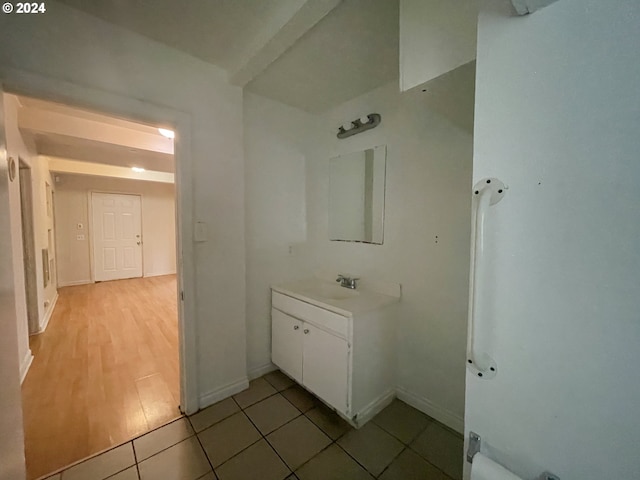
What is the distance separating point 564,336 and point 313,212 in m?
2.04

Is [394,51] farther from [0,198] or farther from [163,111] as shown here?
[0,198]

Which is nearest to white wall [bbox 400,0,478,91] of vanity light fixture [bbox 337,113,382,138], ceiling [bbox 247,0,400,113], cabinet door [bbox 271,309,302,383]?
ceiling [bbox 247,0,400,113]

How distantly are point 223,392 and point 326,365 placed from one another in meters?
0.85

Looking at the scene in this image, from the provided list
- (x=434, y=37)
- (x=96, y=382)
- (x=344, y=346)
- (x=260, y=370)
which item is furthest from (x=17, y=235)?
(x=434, y=37)

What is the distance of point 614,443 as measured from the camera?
0.47 meters

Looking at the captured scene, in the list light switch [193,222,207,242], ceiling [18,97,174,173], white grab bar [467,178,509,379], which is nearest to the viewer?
white grab bar [467,178,509,379]

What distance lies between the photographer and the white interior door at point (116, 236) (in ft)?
16.9

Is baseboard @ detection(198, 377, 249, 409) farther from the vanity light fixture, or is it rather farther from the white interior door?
the white interior door

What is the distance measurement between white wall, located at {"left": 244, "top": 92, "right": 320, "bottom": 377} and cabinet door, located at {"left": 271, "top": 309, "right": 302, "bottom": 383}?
0.11 metres

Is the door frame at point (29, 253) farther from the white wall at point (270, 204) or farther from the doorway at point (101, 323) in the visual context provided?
the white wall at point (270, 204)

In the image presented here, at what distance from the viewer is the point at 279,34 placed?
1288 mm

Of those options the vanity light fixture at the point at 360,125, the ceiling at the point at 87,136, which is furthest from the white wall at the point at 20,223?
the vanity light fixture at the point at 360,125

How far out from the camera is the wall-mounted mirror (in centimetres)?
194

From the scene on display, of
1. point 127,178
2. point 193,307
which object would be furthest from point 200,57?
point 127,178
